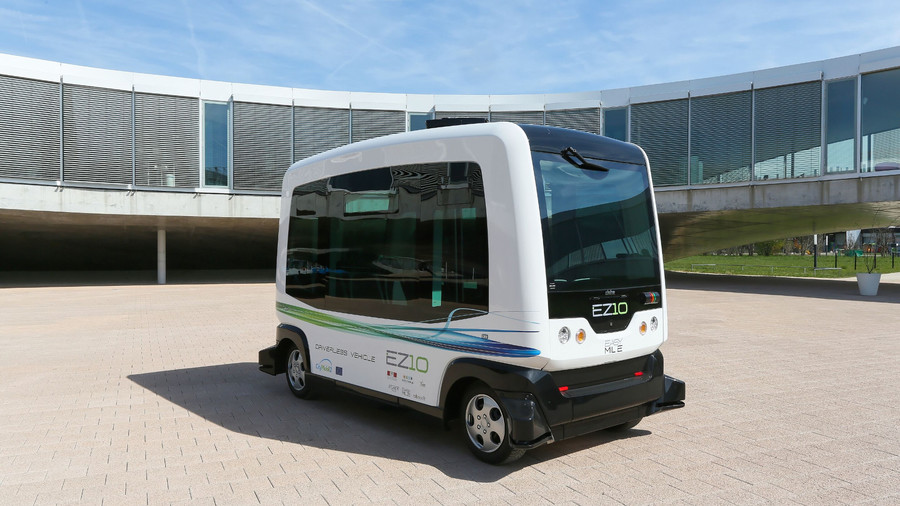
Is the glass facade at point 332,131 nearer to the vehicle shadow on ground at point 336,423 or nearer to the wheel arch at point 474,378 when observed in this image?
the vehicle shadow on ground at point 336,423

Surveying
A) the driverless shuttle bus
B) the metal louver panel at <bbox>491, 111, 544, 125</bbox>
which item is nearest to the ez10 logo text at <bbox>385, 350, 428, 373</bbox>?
the driverless shuttle bus

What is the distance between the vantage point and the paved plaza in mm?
4227

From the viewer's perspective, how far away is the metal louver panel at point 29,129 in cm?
2302

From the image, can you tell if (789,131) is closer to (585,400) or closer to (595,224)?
(595,224)

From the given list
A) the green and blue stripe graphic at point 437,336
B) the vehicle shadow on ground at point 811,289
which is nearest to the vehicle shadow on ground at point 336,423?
the green and blue stripe graphic at point 437,336

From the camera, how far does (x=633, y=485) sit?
430cm

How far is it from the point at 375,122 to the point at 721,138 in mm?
14309

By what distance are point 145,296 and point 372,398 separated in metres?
17.5

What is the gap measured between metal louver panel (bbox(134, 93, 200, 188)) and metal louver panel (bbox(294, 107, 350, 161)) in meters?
4.03

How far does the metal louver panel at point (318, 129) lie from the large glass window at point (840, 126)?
725 inches

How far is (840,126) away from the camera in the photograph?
22266mm

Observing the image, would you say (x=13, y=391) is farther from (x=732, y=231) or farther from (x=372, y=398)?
(x=732, y=231)

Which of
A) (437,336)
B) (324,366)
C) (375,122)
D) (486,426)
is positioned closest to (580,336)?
(486,426)

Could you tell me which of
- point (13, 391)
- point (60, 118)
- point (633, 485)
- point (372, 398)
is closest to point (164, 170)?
point (60, 118)
